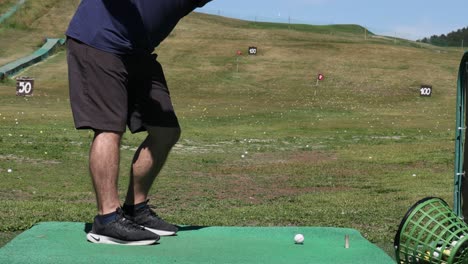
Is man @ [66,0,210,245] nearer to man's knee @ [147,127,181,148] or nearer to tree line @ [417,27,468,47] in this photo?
man's knee @ [147,127,181,148]

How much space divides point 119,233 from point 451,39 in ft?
245

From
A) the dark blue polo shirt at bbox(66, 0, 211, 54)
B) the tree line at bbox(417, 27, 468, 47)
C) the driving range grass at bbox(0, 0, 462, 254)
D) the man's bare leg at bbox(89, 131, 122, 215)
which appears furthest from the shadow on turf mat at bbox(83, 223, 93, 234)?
the tree line at bbox(417, 27, 468, 47)

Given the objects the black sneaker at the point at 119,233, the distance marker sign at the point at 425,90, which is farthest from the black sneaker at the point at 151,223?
the distance marker sign at the point at 425,90

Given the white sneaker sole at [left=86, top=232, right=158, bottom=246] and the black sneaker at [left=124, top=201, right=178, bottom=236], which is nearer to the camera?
the white sneaker sole at [left=86, top=232, right=158, bottom=246]

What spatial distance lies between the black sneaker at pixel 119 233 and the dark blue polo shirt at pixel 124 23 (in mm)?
863

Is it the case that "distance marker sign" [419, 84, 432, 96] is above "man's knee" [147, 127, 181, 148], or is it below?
below

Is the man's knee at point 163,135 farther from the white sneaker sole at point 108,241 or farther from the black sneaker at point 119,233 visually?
the white sneaker sole at point 108,241

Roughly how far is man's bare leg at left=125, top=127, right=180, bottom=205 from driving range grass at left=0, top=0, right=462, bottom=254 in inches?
45.1

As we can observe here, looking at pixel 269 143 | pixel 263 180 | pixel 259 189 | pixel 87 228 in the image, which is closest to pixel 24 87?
pixel 269 143

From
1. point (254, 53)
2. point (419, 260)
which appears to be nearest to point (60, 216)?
point (419, 260)

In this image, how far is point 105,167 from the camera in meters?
4.21

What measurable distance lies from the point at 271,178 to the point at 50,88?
67.6ft

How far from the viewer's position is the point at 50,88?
97.7ft

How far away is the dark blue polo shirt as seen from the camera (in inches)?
166
